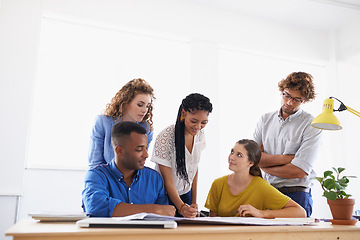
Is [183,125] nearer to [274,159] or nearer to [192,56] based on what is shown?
[274,159]

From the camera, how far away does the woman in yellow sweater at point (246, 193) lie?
174cm

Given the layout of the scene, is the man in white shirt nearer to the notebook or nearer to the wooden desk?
the wooden desk

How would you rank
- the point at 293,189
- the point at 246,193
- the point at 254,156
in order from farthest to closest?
the point at 293,189 → the point at 254,156 → the point at 246,193

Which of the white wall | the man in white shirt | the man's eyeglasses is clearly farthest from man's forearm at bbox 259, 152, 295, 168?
the white wall

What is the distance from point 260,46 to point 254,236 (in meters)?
3.41

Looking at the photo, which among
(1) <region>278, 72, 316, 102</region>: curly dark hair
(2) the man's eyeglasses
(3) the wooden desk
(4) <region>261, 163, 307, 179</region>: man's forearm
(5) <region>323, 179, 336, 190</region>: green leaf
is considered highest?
(1) <region>278, 72, 316, 102</region>: curly dark hair

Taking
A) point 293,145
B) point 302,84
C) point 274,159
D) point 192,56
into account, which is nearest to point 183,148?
point 274,159

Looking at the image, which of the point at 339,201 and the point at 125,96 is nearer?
the point at 339,201

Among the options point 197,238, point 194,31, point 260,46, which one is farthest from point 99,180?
point 260,46

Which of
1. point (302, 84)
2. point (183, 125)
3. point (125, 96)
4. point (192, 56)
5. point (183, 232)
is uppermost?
point (192, 56)

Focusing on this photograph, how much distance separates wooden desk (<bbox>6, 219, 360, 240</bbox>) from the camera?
93 centimetres

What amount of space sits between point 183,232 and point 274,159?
1285mm

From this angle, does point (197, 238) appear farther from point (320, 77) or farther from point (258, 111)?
point (320, 77)

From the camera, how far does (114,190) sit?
162 cm
